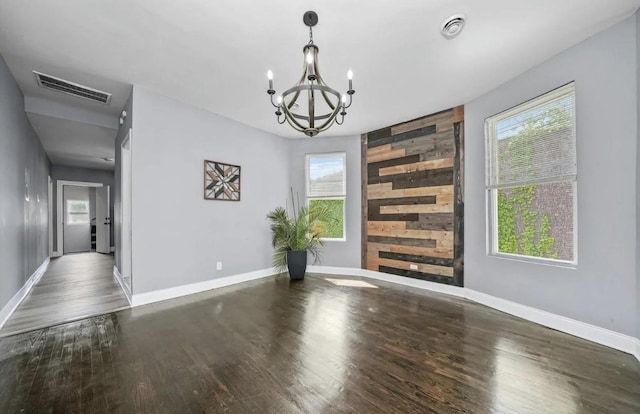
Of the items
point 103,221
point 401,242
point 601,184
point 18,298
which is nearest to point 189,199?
point 18,298

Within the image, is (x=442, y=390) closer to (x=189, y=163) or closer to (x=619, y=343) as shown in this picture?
(x=619, y=343)

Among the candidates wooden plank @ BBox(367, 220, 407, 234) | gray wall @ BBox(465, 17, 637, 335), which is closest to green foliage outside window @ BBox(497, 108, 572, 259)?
gray wall @ BBox(465, 17, 637, 335)

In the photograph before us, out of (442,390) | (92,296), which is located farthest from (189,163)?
(442,390)

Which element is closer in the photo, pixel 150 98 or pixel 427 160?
pixel 150 98

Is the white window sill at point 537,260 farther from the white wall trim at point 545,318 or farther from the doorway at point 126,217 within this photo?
the doorway at point 126,217

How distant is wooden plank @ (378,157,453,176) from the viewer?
3973mm

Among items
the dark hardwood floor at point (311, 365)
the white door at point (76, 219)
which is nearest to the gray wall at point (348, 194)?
the dark hardwood floor at point (311, 365)

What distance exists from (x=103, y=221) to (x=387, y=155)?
29.1 ft

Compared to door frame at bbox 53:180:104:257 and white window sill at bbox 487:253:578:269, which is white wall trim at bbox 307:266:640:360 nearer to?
white window sill at bbox 487:253:578:269

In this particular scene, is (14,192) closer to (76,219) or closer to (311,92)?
(311,92)

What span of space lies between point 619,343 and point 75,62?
5.89m

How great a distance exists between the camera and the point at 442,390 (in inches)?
67.5

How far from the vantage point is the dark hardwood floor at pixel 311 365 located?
63.2 inches

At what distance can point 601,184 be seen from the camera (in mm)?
2371
